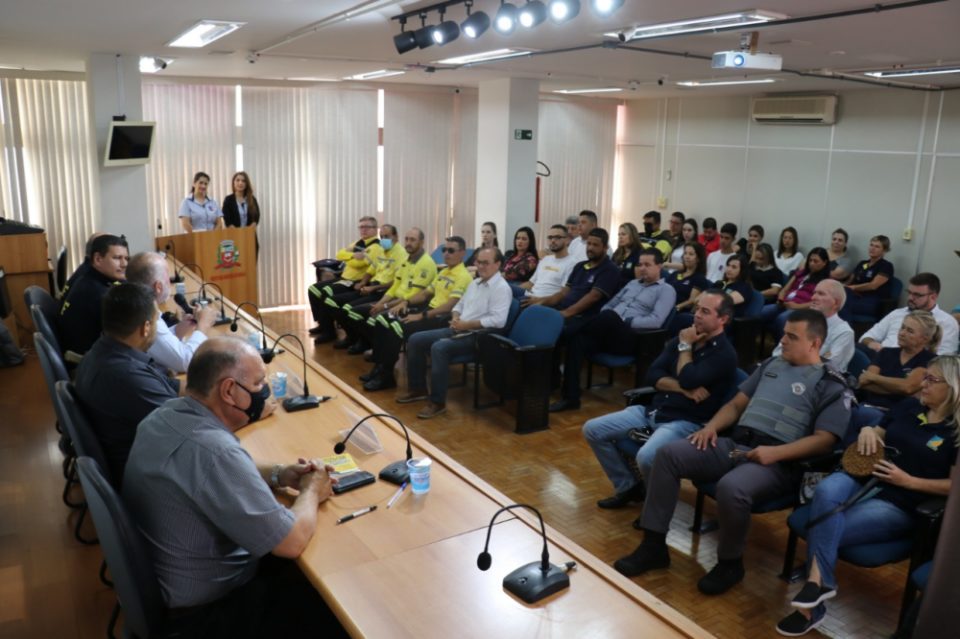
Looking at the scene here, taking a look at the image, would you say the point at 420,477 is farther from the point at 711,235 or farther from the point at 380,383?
the point at 711,235

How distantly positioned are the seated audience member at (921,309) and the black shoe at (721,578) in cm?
252

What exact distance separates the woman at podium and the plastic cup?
6.60 m

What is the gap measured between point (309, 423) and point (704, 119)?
9.63 meters

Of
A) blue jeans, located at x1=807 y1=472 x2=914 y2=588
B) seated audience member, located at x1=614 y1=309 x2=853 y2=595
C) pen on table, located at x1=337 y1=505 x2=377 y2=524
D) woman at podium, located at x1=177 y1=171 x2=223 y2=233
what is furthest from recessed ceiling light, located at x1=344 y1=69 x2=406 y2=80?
blue jeans, located at x1=807 y1=472 x2=914 y2=588

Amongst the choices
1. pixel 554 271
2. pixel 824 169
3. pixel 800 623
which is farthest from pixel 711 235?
pixel 800 623

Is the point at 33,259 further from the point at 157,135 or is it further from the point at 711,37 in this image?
the point at 711,37

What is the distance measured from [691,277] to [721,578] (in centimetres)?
421

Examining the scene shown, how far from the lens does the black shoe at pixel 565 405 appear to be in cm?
632

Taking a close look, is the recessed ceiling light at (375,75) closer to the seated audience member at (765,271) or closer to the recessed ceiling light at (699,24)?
the recessed ceiling light at (699,24)

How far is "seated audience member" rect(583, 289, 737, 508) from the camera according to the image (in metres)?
4.23

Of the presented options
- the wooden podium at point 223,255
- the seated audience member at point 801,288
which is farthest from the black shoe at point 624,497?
the wooden podium at point 223,255

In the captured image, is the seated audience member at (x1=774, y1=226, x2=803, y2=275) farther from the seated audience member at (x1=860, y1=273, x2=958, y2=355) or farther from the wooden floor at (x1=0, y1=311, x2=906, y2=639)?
the wooden floor at (x1=0, y1=311, x2=906, y2=639)

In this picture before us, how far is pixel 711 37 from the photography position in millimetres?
5301

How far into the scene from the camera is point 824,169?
396 inches
